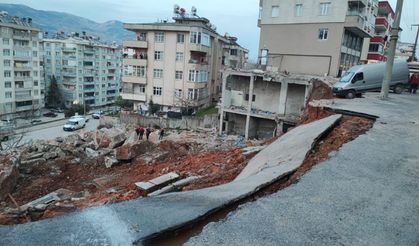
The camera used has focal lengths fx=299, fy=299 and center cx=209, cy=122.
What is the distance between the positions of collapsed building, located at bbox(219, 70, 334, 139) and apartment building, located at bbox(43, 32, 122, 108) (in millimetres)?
42220

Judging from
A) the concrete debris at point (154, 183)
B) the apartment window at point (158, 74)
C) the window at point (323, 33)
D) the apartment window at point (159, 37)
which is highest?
the window at point (323, 33)

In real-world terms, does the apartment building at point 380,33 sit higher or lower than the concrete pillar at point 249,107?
higher

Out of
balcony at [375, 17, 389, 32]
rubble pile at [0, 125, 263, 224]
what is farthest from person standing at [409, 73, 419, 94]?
balcony at [375, 17, 389, 32]

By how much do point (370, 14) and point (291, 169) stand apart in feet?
115

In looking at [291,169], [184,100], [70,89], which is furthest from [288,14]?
[70,89]

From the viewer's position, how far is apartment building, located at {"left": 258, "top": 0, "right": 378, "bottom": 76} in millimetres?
27109

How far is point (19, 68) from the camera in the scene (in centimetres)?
4634

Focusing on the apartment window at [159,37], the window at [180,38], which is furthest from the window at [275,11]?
the apartment window at [159,37]

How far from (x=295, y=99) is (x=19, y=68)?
43733 mm

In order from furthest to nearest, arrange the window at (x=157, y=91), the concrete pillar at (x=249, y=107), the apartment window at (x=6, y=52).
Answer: the apartment window at (x=6, y=52), the window at (x=157, y=91), the concrete pillar at (x=249, y=107)

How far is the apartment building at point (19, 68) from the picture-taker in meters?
43.9

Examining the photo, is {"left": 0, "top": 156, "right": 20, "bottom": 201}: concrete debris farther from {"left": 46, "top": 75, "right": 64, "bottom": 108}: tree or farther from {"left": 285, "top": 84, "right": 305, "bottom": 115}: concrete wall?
{"left": 46, "top": 75, "right": 64, "bottom": 108}: tree

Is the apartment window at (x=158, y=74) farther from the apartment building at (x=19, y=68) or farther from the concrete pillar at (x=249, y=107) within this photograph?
the apartment building at (x=19, y=68)

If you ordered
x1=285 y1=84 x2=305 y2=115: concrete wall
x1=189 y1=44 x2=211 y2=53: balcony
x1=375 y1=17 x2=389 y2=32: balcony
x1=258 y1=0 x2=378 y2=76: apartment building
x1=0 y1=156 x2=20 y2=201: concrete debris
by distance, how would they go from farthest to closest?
x1=375 y1=17 x2=389 y2=32: balcony
x1=189 y1=44 x2=211 y2=53: balcony
x1=258 y1=0 x2=378 y2=76: apartment building
x1=285 y1=84 x2=305 y2=115: concrete wall
x1=0 y1=156 x2=20 y2=201: concrete debris
